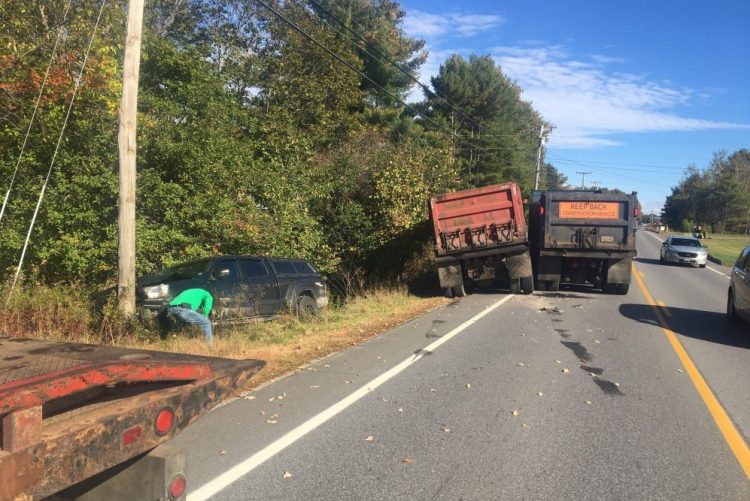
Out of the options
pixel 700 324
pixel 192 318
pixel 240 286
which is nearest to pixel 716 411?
pixel 700 324

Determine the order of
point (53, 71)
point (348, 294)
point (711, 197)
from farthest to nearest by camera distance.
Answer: point (711, 197), point (348, 294), point (53, 71)

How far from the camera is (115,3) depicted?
506 inches

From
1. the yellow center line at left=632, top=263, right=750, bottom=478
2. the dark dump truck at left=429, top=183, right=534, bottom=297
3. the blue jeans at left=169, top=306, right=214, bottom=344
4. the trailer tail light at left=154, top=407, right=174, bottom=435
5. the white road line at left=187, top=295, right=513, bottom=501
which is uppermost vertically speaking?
the dark dump truck at left=429, top=183, right=534, bottom=297

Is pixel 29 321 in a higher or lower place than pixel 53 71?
lower

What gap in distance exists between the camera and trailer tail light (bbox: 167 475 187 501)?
2.63 meters

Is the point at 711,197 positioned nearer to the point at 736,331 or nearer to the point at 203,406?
the point at 736,331

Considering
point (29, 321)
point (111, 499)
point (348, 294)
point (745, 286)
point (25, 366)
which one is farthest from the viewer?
point (348, 294)

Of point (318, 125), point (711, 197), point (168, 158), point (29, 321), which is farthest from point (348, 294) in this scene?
point (711, 197)

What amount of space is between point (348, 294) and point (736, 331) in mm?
9786

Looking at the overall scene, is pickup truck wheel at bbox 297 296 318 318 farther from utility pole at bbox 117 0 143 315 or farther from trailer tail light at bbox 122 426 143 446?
trailer tail light at bbox 122 426 143 446

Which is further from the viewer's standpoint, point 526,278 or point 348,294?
point 348,294

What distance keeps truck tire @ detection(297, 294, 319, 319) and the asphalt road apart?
295 cm

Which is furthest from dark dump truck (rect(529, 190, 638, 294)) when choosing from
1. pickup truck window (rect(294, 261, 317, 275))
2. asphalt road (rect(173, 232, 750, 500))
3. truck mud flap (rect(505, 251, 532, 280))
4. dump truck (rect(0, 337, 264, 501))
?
dump truck (rect(0, 337, 264, 501))

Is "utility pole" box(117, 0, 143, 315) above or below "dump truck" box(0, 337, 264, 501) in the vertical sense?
above
